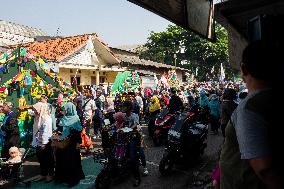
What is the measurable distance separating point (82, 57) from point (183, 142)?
1794 centimetres

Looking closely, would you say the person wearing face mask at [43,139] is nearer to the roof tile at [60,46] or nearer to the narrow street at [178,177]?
the narrow street at [178,177]

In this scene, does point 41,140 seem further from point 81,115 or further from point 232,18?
point 232,18

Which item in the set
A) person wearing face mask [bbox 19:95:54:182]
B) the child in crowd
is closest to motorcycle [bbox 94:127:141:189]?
person wearing face mask [bbox 19:95:54:182]

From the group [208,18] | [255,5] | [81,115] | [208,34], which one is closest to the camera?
[255,5]

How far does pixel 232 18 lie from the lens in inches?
141

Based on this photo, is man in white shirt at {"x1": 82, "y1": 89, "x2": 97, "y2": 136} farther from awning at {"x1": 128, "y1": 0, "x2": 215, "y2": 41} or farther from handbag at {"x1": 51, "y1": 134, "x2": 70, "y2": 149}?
awning at {"x1": 128, "y1": 0, "x2": 215, "y2": 41}

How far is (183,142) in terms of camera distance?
8055mm

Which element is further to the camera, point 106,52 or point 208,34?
point 106,52

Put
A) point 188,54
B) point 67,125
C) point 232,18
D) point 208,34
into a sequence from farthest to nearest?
point 188,54 < point 67,125 < point 208,34 < point 232,18

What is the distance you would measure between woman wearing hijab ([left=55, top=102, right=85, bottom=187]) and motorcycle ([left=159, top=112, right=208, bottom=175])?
1.96 metres

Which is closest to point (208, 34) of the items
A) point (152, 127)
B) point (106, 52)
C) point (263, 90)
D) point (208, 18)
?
point (208, 18)

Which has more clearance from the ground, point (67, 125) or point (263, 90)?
point (263, 90)

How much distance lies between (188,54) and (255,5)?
47.7 meters

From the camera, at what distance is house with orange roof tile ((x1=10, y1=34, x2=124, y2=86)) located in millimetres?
22953
